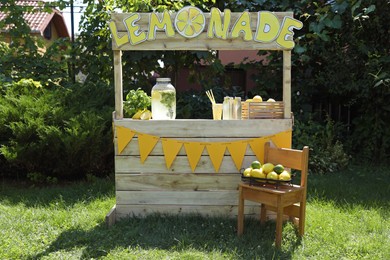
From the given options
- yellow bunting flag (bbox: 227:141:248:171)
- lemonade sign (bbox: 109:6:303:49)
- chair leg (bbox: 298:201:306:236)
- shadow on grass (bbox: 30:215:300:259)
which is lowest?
shadow on grass (bbox: 30:215:300:259)

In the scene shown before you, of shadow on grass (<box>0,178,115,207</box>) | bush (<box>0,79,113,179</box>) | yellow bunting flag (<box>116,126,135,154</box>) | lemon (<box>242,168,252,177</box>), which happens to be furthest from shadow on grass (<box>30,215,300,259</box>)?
bush (<box>0,79,113,179</box>)

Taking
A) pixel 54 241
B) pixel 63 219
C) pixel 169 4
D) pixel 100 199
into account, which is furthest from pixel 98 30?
pixel 54 241

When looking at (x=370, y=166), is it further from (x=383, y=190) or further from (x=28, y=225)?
(x=28, y=225)

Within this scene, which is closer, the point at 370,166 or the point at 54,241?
the point at 54,241

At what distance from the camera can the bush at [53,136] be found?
5.13 metres

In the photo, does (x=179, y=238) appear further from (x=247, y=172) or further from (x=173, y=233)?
(x=247, y=172)

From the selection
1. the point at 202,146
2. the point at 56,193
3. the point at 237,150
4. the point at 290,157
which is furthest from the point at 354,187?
the point at 56,193

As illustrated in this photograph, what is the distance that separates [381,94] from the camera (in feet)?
22.5

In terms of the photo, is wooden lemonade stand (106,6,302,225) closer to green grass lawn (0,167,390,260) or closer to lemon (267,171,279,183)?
green grass lawn (0,167,390,260)

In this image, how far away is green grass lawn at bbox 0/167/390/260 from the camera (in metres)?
3.27

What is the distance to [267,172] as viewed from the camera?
3525 millimetres

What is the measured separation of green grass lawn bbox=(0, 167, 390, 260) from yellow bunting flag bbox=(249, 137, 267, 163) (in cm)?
65

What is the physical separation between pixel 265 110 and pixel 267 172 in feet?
2.25

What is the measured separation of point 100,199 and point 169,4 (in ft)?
12.1
